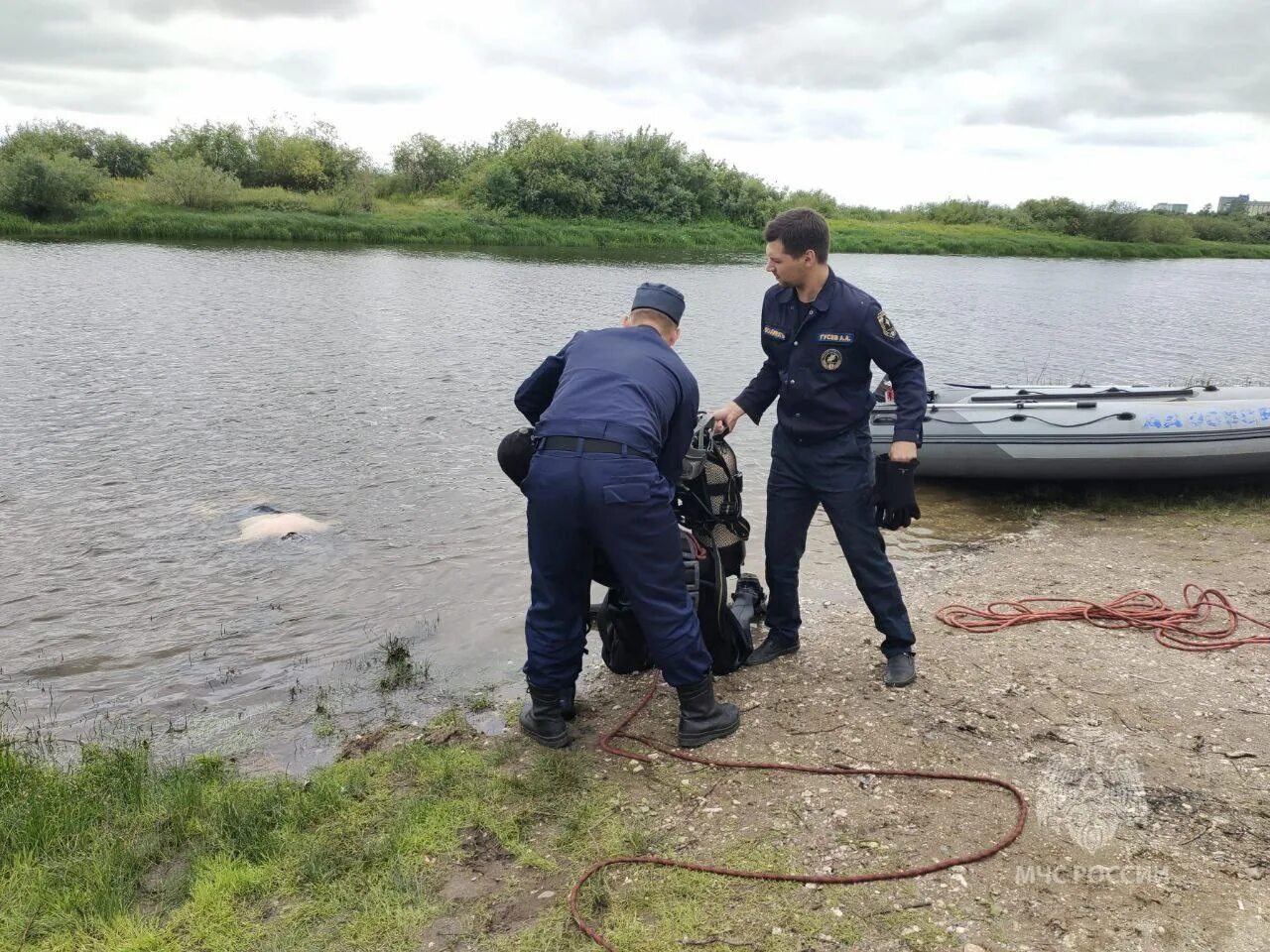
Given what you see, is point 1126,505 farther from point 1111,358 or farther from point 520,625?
point 1111,358

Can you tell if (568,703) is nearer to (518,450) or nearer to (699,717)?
(699,717)

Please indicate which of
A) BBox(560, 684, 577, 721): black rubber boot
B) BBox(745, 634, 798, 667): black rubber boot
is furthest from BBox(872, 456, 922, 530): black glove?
BBox(560, 684, 577, 721): black rubber boot

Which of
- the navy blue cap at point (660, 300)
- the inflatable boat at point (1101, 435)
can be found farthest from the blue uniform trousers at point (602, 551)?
the inflatable boat at point (1101, 435)

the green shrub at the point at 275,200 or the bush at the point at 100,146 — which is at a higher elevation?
the bush at the point at 100,146

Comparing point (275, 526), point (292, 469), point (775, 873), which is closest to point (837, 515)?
point (775, 873)

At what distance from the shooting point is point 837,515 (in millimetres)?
4477

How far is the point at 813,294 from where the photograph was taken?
4367 millimetres

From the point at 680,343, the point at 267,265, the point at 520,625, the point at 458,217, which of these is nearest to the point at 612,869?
the point at 520,625

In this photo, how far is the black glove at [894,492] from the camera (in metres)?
4.33

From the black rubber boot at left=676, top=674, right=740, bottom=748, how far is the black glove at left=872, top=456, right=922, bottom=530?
1164mm

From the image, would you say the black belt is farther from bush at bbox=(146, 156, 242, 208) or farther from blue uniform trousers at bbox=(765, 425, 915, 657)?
bush at bbox=(146, 156, 242, 208)

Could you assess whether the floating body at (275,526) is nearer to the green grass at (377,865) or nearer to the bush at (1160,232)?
the green grass at (377,865)

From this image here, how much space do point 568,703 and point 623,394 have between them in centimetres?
157

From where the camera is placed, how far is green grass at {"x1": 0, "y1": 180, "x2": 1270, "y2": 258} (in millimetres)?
38281
